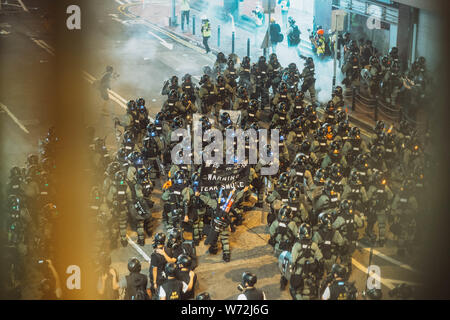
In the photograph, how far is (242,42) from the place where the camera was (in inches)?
1398

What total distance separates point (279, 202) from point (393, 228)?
2496mm

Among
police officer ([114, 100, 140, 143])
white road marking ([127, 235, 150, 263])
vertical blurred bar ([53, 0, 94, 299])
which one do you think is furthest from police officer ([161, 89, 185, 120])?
white road marking ([127, 235, 150, 263])

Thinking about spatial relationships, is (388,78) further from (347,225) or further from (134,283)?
(134,283)

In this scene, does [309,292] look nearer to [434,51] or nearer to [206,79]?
[206,79]

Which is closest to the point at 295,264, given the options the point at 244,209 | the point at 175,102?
the point at 244,209

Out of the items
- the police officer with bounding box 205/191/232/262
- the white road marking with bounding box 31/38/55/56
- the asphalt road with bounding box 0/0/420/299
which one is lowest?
the white road marking with bounding box 31/38/55/56

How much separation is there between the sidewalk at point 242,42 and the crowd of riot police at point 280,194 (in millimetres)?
4748

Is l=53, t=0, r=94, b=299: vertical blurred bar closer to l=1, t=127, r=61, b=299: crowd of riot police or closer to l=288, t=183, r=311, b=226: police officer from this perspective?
l=1, t=127, r=61, b=299: crowd of riot police

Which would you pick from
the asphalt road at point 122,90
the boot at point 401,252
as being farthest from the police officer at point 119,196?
the boot at point 401,252

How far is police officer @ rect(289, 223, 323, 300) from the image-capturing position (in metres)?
14.9

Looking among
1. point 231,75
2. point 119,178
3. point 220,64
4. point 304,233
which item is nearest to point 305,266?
point 304,233

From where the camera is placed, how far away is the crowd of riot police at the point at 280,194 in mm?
15711

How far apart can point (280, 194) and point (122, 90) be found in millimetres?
13233

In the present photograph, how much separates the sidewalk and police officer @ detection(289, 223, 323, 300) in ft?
35.8
